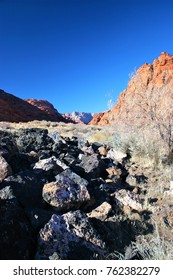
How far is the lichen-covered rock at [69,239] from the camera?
369 cm

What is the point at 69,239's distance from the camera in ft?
12.6

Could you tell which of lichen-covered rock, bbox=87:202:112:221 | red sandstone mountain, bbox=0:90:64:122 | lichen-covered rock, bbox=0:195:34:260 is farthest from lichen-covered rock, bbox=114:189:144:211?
red sandstone mountain, bbox=0:90:64:122

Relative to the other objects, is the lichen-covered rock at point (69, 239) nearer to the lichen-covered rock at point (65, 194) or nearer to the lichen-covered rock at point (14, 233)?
the lichen-covered rock at point (14, 233)

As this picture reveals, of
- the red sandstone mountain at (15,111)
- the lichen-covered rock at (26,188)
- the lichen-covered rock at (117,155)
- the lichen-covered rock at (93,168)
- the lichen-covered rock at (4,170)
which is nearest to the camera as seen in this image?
the lichen-covered rock at (26,188)

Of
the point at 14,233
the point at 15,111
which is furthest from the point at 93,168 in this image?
the point at 15,111

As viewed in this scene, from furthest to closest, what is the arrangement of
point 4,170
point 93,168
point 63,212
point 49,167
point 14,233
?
point 93,168, point 49,167, point 4,170, point 63,212, point 14,233

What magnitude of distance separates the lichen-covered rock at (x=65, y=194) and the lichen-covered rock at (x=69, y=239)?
643mm

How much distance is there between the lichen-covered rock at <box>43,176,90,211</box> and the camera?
4.74 metres

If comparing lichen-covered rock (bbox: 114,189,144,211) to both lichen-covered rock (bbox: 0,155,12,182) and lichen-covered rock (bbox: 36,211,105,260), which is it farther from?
lichen-covered rock (bbox: 0,155,12,182)

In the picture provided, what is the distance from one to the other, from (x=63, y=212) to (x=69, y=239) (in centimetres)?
90

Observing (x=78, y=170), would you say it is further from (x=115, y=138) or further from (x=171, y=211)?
(x=115, y=138)

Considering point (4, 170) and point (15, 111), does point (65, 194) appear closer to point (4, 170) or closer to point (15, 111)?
point (4, 170)

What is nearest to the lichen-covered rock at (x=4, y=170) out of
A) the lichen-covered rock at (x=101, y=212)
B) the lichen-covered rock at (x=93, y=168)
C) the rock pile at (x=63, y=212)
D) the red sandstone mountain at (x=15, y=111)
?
the rock pile at (x=63, y=212)
